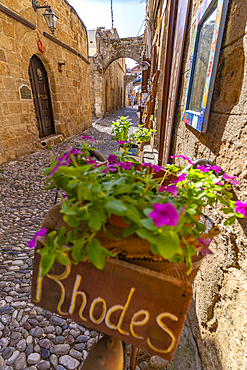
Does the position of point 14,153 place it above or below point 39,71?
below

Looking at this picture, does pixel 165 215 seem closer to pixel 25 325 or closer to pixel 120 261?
pixel 120 261

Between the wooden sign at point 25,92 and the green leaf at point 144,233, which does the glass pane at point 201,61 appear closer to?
the green leaf at point 144,233

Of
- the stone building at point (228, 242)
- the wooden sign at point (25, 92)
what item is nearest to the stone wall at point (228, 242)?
the stone building at point (228, 242)

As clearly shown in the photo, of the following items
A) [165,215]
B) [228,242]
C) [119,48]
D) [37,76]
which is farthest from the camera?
[119,48]

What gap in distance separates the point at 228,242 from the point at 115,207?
0.73 metres

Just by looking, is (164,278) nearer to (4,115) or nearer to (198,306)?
(198,306)

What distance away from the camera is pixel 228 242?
92 cm

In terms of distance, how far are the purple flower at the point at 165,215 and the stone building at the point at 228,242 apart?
0.41 metres

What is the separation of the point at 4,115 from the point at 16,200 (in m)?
2.12

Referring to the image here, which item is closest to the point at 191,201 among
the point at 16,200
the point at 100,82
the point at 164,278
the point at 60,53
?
the point at 164,278

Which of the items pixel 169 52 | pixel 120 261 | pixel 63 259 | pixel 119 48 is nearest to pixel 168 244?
pixel 120 261

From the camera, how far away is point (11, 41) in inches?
153

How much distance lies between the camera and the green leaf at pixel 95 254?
0.49 m

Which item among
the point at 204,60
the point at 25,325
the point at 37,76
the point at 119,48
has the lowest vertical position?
the point at 25,325
